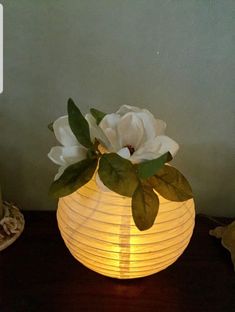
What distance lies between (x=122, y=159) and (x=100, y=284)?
0.26 m

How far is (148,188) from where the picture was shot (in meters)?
0.45

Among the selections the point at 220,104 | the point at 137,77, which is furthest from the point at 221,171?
the point at 137,77

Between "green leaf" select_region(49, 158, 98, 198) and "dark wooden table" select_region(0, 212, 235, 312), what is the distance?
0.68 feet

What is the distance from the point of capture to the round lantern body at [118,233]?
46 cm

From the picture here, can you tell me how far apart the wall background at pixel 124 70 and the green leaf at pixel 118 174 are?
10.5 inches

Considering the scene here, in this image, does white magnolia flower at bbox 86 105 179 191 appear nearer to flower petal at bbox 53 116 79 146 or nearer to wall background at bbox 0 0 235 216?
flower petal at bbox 53 116 79 146

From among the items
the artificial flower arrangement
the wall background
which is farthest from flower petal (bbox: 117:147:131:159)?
the wall background

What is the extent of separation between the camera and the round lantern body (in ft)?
1.50

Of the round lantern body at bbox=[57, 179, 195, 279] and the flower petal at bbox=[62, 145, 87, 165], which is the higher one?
the flower petal at bbox=[62, 145, 87, 165]

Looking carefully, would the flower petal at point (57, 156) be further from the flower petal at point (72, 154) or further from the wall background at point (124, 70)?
the wall background at point (124, 70)

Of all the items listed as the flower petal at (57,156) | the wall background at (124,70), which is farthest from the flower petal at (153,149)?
the wall background at (124,70)

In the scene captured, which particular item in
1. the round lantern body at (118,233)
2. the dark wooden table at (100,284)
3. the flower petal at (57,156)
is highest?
the flower petal at (57,156)

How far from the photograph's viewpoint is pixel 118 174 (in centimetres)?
43

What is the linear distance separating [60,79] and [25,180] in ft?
0.87
